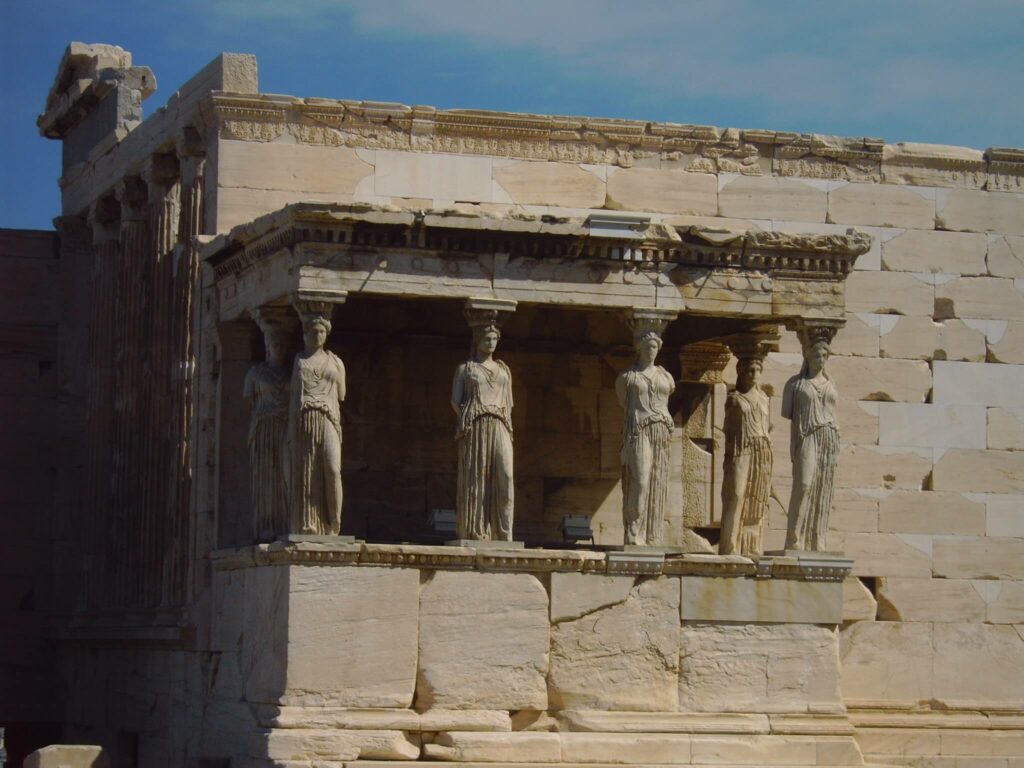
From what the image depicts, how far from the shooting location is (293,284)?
768 inches

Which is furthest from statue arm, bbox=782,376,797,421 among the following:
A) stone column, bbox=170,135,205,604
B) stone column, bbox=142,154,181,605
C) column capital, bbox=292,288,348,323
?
stone column, bbox=142,154,181,605

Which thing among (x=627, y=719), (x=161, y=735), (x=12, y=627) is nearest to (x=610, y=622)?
(x=627, y=719)

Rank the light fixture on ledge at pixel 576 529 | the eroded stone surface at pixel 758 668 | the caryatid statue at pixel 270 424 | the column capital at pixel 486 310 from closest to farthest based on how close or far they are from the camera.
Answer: the column capital at pixel 486 310 < the caryatid statue at pixel 270 424 < the eroded stone surface at pixel 758 668 < the light fixture on ledge at pixel 576 529

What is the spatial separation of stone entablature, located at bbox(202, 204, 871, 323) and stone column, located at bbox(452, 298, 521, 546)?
35cm

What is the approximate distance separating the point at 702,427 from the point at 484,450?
10.1 feet

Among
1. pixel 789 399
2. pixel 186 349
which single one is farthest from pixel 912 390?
pixel 186 349

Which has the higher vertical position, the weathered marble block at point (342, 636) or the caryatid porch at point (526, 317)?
the caryatid porch at point (526, 317)

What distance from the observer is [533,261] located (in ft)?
65.5

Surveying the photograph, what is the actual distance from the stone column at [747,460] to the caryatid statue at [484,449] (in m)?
2.36

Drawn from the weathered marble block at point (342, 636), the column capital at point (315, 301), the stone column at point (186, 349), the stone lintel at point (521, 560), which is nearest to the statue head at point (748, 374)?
the stone lintel at point (521, 560)

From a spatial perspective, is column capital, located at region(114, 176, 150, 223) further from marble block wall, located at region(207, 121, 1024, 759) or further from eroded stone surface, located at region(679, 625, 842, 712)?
eroded stone surface, located at region(679, 625, 842, 712)

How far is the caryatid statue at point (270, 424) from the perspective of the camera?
65.4ft

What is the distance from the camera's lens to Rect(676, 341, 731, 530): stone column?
72.5 feet

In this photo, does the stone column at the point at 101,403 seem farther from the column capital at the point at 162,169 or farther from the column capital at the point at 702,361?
the column capital at the point at 702,361
